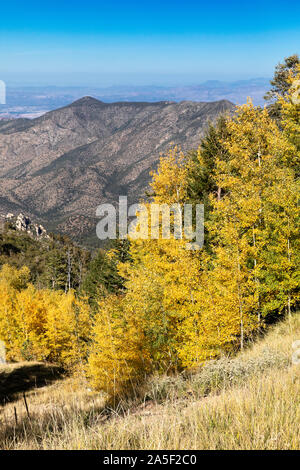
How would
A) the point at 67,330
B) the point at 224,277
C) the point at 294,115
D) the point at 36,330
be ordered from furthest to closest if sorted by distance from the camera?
the point at 36,330 → the point at 67,330 → the point at 294,115 → the point at 224,277

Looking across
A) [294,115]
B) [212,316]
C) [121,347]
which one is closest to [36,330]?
[121,347]

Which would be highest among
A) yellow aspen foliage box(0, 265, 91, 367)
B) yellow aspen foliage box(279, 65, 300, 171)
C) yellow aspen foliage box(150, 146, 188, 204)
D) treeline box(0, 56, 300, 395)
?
yellow aspen foliage box(279, 65, 300, 171)

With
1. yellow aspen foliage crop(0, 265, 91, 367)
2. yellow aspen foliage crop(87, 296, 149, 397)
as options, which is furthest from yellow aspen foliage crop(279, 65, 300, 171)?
yellow aspen foliage crop(0, 265, 91, 367)

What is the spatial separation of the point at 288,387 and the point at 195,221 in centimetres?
2130

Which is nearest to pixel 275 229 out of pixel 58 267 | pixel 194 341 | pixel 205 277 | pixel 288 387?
pixel 205 277

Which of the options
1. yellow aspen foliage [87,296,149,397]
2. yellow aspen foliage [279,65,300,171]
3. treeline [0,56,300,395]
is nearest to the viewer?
treeline [0,56,300,395]

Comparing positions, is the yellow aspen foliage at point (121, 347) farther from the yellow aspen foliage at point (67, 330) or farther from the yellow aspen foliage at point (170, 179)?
the yellow aspen foliage at point (67, 330)

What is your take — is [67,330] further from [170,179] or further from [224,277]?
[224,277]

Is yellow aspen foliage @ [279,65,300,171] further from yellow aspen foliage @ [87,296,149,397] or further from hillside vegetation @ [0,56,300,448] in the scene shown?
yellow aspen foliage @ [87,296,149,397]

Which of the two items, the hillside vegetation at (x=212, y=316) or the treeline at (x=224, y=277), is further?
the treeline at (x=224, y=277)

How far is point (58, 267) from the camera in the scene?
3282 inches

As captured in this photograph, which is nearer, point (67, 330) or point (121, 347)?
point (121, 347)

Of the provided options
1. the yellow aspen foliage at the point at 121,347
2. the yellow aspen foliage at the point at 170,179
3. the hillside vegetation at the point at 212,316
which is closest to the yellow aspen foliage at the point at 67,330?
the hillside vegetation at the point at 212,316
